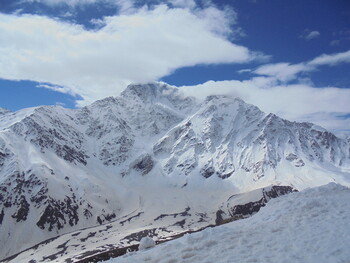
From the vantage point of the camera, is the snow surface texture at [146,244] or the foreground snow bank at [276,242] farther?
the snow surface texture at [146,244]

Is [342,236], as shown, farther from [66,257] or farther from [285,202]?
[66,257]

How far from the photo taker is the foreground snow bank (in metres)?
16.9

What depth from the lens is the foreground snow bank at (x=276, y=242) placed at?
16.9 meters

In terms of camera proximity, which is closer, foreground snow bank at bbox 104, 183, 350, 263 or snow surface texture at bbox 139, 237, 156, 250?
foreground snow bank at bbox 104, 183, 350, 263

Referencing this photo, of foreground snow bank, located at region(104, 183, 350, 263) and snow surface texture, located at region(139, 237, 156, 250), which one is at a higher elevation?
snow surface texture, located at region(139, 237, 156, 250)

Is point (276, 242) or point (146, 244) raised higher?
point (146, 244)

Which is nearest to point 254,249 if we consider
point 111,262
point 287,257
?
point 287,257

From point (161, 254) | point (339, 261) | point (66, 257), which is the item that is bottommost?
point (66, 257)

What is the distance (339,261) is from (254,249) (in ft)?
13.6

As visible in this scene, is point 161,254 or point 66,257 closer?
point 161,254

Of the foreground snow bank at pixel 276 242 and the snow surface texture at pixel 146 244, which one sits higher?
the snow surface texture at pixel 146 244

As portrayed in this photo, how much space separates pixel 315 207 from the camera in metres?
25.0

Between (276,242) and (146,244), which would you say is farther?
(146,244)

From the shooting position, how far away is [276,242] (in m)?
18.9
